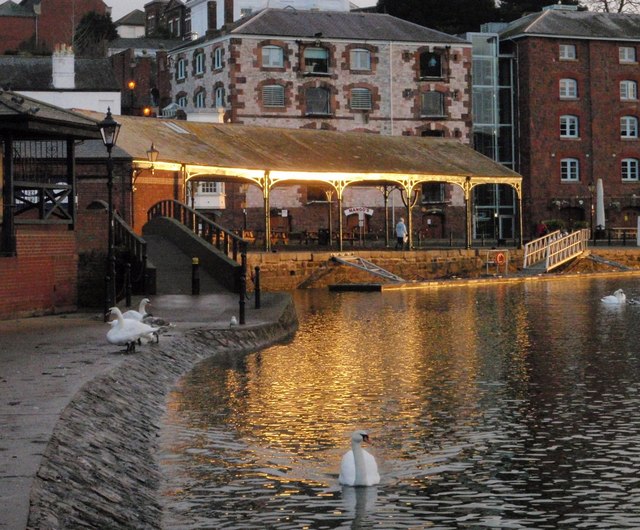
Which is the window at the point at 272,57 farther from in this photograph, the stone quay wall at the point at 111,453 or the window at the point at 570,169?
the stone quay wall at the point at 111,453

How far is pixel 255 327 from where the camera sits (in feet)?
81.9

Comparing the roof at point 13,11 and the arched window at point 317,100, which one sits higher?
the roof at point 13,11

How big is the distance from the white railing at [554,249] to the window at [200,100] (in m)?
28.0

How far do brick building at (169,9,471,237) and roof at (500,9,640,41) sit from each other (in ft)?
15.6

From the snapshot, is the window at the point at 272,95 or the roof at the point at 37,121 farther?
the window at the point at 272,95

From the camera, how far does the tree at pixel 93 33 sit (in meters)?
110

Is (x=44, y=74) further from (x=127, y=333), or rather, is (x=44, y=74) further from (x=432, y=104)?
(x=127, y=333)

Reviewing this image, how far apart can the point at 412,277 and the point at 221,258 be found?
23.0 m

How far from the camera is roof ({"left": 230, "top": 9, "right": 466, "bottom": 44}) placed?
8031cm

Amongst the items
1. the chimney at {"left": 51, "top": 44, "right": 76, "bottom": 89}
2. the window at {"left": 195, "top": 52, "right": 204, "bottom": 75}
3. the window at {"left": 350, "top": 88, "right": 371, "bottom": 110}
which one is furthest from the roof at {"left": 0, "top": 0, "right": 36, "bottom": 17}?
the window at {"left": 350, "top": 88, "right": 371, "bottom": 110}

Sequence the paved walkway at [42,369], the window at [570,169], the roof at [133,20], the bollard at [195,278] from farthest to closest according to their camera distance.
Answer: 1. the roof at [133,20]
2. the window at [570,169]
3. the bollard at [195,278]
4. the paved walkway at [42,369]

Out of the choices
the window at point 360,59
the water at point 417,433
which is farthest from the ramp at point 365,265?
the window at point 360,59

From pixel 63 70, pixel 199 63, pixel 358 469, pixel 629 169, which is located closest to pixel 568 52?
pixel 629 169

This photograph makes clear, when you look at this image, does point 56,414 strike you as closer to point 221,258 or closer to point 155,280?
point 155,280
